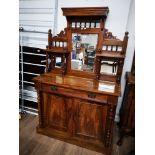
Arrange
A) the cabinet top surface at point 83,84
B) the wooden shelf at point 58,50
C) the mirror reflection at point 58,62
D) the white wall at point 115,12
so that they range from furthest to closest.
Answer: the mirror reflection at point 58,62, the wooden shelf at point 58,50, the white wall at point 115,12, the cabinet top surface at point 83,84

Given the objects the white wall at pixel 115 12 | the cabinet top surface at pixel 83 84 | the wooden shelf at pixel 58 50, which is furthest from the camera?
the wooden shelf at pixel 58 50

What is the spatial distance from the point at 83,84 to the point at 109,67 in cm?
47

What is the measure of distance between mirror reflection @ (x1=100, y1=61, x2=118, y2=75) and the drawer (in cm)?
48

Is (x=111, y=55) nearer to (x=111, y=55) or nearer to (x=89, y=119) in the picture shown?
(x=111, y=55)

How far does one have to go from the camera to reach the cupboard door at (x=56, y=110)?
75.1 inches

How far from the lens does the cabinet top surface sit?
5.46ft

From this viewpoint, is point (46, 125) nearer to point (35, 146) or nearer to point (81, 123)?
point (35, 146)

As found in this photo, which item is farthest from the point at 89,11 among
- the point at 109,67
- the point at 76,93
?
the point at 76,93

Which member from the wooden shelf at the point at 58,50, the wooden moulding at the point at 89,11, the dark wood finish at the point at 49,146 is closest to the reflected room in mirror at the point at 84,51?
the wooden shelf at the point at 58,50

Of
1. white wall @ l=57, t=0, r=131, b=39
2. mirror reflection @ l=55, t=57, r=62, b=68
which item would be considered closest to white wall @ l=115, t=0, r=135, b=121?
white wall @ l=57, t=0, r=131, b=39

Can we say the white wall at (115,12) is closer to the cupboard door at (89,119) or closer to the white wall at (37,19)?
the white wall at (37,19)
